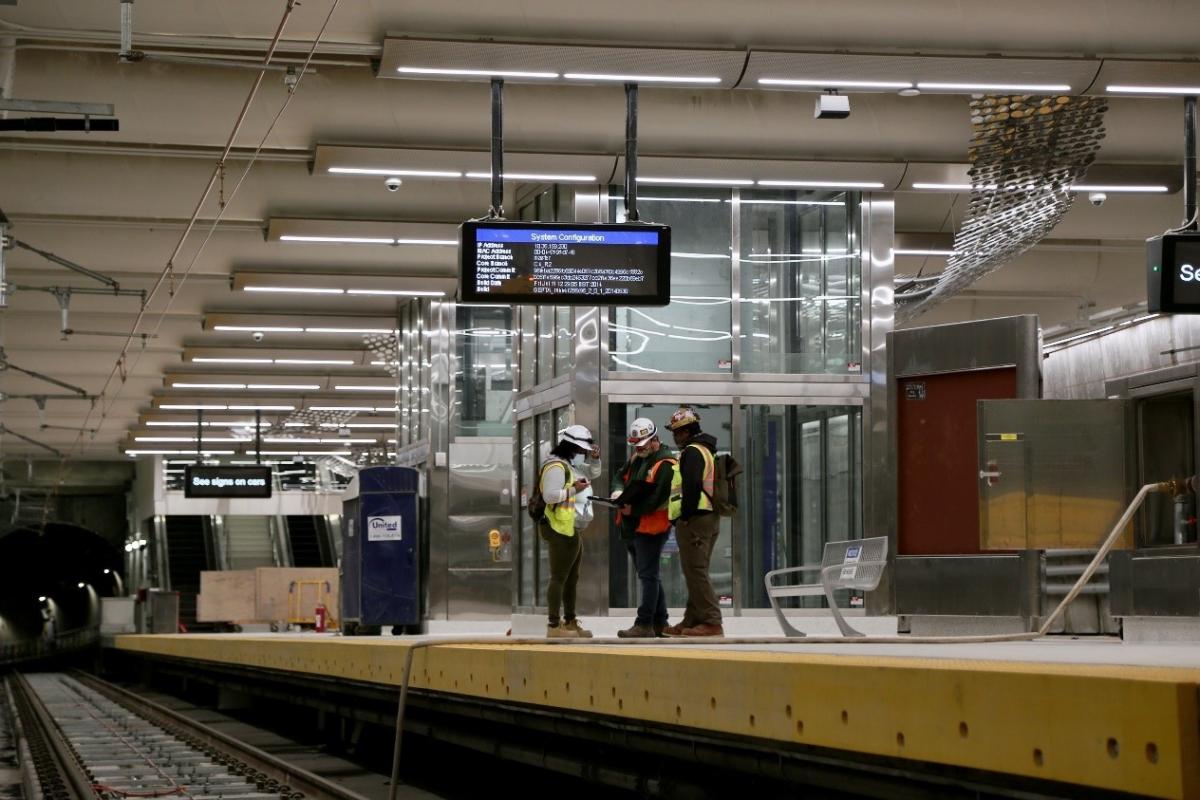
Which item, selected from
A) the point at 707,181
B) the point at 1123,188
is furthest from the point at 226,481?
the point at 1123,188

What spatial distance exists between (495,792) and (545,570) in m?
7.70

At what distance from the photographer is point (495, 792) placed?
34.4ft

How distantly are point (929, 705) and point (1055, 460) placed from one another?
952cm

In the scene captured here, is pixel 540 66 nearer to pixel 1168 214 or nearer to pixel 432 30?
pixel 432 30

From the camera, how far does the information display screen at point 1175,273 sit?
40.5ft

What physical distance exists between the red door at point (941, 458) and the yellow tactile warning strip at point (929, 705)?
806cm

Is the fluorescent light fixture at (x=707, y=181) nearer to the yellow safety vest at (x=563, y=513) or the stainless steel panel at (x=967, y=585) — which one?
the stainless steel panel at (x=967, y=585)

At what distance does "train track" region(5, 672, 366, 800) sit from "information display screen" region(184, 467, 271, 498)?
36.2 ft

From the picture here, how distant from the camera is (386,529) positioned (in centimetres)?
2041

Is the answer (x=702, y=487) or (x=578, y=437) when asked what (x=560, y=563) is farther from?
(x=702, y=487)

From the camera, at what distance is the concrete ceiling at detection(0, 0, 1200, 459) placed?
1248cm

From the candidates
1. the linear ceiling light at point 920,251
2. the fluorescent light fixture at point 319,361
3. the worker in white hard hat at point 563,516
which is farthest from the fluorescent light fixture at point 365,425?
the worker in white hard hat at point 563,516

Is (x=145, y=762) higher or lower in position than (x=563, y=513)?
lower

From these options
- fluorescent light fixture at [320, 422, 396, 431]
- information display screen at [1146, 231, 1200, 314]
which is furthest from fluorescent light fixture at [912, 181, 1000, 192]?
fluorescent light fixture at [320, 422, 396, 431]
